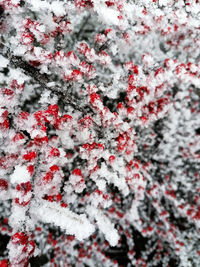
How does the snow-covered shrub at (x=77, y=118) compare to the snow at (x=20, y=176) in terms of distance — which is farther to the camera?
the snow-covered shrub at (x=77, y=118)

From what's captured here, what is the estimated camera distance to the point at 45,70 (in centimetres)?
168

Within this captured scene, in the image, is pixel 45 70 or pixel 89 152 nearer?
pixel 45 70

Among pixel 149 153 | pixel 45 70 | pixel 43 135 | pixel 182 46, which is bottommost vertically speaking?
pixel 43 135

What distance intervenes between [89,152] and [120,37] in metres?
1.28

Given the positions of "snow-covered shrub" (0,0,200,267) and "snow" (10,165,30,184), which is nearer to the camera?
"snow" (10,165,30,184)

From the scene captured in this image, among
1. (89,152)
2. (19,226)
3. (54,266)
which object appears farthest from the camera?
(54,266)

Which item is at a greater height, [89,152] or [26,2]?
[26,2]

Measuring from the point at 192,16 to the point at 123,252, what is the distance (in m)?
4.08

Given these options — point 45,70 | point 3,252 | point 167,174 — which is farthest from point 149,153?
point 3,252

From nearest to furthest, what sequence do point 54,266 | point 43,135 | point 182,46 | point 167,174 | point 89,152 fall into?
point 43,135 < point 89,152 < point 54,266 < point 182,46 < point 167,174

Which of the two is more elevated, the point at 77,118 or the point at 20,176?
the point at 77,118

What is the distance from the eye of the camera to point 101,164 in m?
1.95

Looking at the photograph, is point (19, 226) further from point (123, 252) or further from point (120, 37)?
point (123, 252)

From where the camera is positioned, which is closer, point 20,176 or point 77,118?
point 20,176
